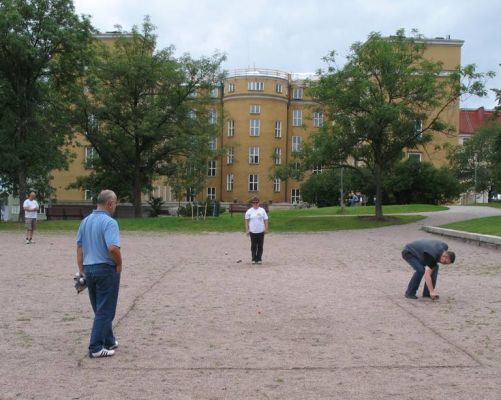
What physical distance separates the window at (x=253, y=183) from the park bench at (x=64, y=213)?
33848mm

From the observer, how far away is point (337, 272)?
13.1 m

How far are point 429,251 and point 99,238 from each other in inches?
214

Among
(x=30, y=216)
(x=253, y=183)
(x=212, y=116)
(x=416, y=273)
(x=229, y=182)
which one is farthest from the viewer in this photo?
(x=229, y=182)

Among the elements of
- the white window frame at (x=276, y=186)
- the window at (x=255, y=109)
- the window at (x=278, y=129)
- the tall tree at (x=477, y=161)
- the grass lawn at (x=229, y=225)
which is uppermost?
the window at (x=255, y=109)

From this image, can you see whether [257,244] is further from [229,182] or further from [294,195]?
[294,195]

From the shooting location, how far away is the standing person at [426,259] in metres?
9.17

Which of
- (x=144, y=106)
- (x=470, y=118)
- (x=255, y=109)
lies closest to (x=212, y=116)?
(x=144, y=106)

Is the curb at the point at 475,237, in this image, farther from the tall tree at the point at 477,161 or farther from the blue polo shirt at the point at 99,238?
the tall tree at the point at 477,161

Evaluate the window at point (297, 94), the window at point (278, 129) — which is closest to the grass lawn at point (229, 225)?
the window at point (278, 129)

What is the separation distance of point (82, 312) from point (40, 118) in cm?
2719

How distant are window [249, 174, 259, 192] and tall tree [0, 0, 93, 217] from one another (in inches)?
1440

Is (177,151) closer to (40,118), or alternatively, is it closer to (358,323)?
(40,118)

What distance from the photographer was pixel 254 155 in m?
70.6

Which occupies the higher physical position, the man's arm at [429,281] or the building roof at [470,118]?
the building roof at [470,118]
